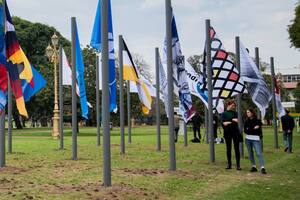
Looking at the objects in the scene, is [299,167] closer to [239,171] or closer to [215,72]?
[239,171]

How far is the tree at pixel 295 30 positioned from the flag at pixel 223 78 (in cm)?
1870

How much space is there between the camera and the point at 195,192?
1012 cm

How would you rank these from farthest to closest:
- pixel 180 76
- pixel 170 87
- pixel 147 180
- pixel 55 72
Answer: pixel 55 72
pixel 180 76
pixel 170 87
pixel 147 180

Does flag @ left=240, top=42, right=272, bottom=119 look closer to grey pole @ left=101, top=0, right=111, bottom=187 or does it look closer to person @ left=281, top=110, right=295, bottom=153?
person @ left=281, top=110, right=295, bottom=153

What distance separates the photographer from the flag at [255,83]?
18.0 m

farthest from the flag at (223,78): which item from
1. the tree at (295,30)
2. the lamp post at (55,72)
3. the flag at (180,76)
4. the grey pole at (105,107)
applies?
the tree at (295,30)

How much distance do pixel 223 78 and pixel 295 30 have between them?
19640 millimetres

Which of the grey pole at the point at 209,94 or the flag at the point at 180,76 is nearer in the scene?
the flag at the point at 180,76

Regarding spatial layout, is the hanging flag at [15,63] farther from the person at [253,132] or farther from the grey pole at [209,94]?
the person at [253,132]

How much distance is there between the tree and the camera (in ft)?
110

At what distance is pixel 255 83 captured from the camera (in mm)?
18141

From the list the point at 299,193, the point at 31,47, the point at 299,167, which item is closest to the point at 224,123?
the point at 299,167

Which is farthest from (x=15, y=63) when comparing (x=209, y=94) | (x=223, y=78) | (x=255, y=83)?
(x=255, y=83)

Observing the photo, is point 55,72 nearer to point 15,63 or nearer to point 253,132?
point 15,63
